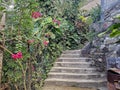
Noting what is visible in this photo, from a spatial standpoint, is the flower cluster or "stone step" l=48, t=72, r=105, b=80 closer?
the flower cluster

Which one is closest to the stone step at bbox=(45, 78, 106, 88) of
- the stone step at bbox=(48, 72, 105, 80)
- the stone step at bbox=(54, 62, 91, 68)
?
the stone step at bbox=(48, 72, 105, 80)

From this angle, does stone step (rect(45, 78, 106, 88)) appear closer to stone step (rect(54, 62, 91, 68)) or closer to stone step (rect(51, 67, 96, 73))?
stone step (rect(51, 67, 96, 73))

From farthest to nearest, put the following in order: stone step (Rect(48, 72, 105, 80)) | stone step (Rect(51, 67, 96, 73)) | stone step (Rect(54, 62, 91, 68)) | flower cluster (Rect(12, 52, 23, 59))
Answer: stone step (Rect(54, 62, 91, 68)), stone step (Rect(51, 67, 96, 73)), stone step (Rect(48, 72, 105, 80)), flower cluster (Rect(12, 52, 23, 59))

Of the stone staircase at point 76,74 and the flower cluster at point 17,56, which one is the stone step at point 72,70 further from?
the flower cluster at point 17,56

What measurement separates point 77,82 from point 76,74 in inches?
15.0

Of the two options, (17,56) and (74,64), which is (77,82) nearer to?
(74,64)

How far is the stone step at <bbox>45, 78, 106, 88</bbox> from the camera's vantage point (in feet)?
15.8

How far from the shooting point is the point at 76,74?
17.4ft

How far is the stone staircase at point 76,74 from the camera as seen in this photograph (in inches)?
193

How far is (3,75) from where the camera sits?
13.2ft

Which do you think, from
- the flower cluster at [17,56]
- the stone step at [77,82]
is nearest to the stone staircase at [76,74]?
the stone step at [77,82]

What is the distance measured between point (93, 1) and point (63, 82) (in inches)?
242

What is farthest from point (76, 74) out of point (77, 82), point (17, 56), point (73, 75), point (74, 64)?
point (17, 56)

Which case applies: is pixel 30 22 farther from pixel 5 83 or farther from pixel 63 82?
pixel 63 82
